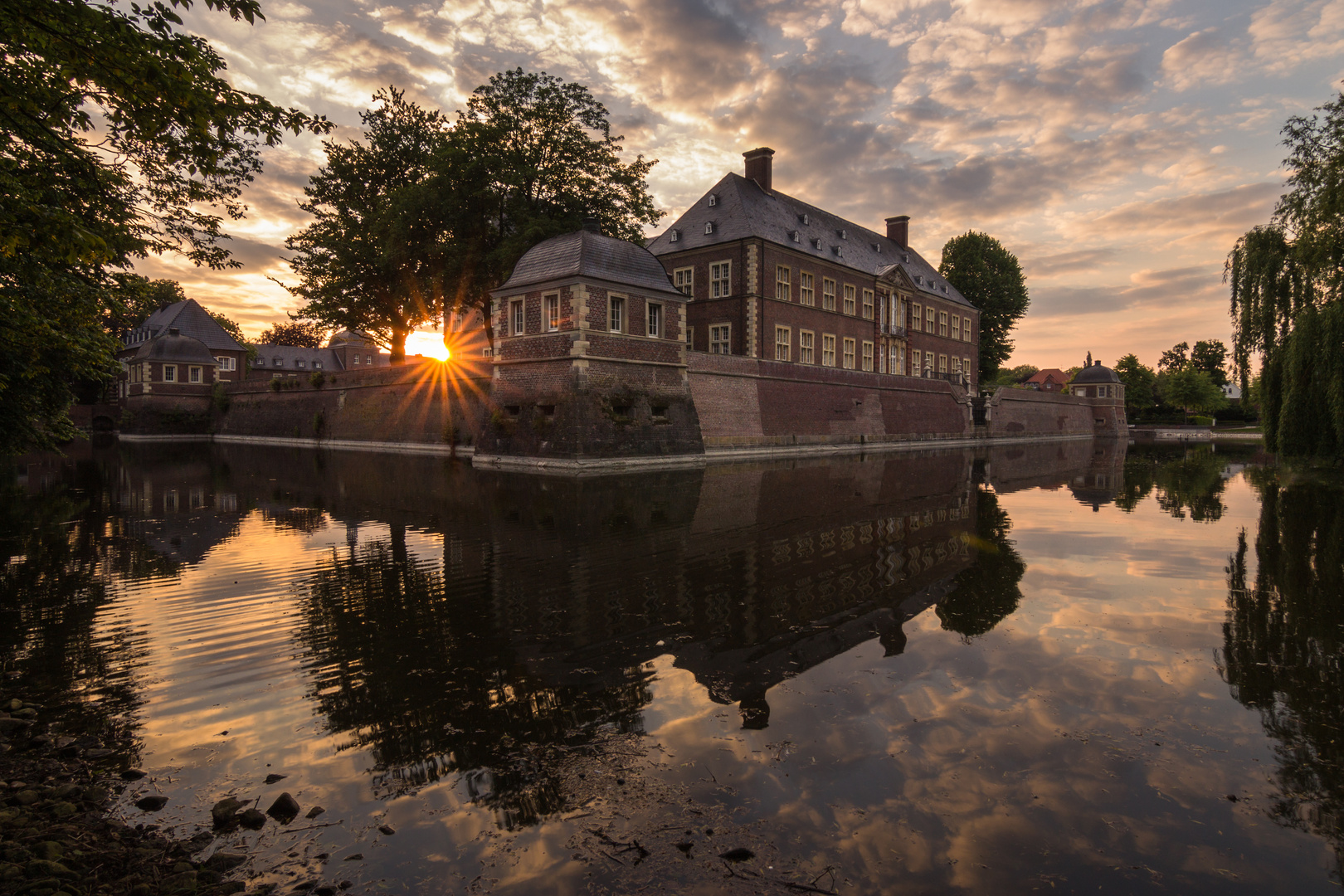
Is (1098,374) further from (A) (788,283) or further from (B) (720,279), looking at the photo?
(B) (720,279)

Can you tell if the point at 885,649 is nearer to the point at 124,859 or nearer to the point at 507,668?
the point at 507,668

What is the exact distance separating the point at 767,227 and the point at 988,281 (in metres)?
27.5

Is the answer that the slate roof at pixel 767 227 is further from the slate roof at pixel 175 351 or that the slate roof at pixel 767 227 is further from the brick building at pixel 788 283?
the slate roof at pixel 175 351

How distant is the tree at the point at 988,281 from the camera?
54.1 metres

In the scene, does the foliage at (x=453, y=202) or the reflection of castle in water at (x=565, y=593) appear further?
the foliage at (x=453, y=202)

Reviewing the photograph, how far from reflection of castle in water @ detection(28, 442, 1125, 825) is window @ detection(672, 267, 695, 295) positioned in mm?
20051

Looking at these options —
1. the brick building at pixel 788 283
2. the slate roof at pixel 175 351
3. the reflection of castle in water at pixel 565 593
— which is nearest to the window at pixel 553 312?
the reflection of castle in water at pixel 565 593

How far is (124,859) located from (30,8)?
547 centimetres

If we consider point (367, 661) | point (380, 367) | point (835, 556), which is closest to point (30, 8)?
point (367, 661)

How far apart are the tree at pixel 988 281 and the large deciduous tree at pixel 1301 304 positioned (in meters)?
36.1

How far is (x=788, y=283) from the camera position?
35688 mm

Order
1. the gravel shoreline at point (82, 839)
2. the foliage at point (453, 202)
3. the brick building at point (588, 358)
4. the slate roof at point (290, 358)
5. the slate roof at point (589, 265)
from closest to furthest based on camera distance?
the gravel shoreline at point (82, 839)
the brick building at point (588, 358)
the slate roof at point (589, 265)
the foliage at point (453, 202)
the slate roof at point (290, 358)

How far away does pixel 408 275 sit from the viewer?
1236 inches

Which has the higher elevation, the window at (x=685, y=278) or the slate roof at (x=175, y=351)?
the window at (x=685, y=278)
